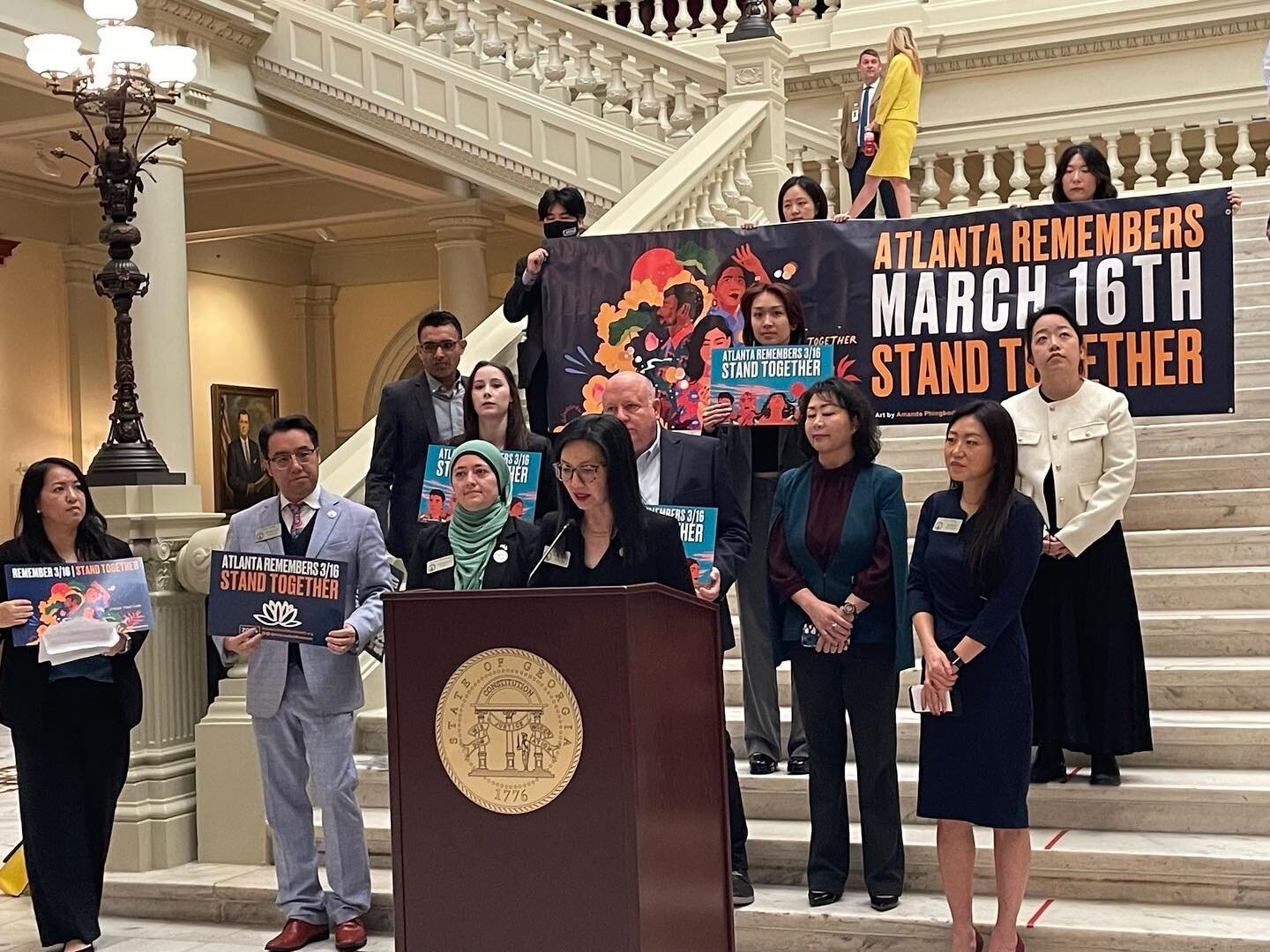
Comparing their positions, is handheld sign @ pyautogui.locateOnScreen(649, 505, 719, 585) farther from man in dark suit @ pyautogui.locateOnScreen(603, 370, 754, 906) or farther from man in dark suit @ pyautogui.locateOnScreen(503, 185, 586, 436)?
man in dark suit @ pyautogui.locateOnScreen(503, 185, 586, 436)

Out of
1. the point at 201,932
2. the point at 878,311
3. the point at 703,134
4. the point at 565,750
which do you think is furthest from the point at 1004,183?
the point at 565,750

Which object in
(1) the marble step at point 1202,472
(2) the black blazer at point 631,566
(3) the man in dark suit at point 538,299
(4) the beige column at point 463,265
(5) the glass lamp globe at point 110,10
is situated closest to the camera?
(2) the black blazer at point 631,566

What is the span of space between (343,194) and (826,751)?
38.3 feet

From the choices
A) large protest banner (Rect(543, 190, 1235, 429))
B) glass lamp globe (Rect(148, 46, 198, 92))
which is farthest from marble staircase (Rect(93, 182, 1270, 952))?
glass lamp globe (Rect(148, 46, 198, 92))

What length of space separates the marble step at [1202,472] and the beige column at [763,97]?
387 centimetres

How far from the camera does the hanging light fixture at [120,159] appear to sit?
250 inches

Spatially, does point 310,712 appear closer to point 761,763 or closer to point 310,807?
point 310,807

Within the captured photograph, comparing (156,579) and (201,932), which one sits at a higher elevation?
(156,579)

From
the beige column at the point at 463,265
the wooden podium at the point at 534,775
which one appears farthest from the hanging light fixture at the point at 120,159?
the beige column at the point at 463,265

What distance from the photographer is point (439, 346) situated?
592 cm

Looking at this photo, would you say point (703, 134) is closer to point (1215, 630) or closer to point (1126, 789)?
point (1215, 630)

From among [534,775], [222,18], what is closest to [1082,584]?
[534,775]

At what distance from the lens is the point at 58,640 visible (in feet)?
17.0

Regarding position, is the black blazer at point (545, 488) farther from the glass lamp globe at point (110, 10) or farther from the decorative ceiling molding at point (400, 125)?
the decorative ceiling molding at point (400, 125)
